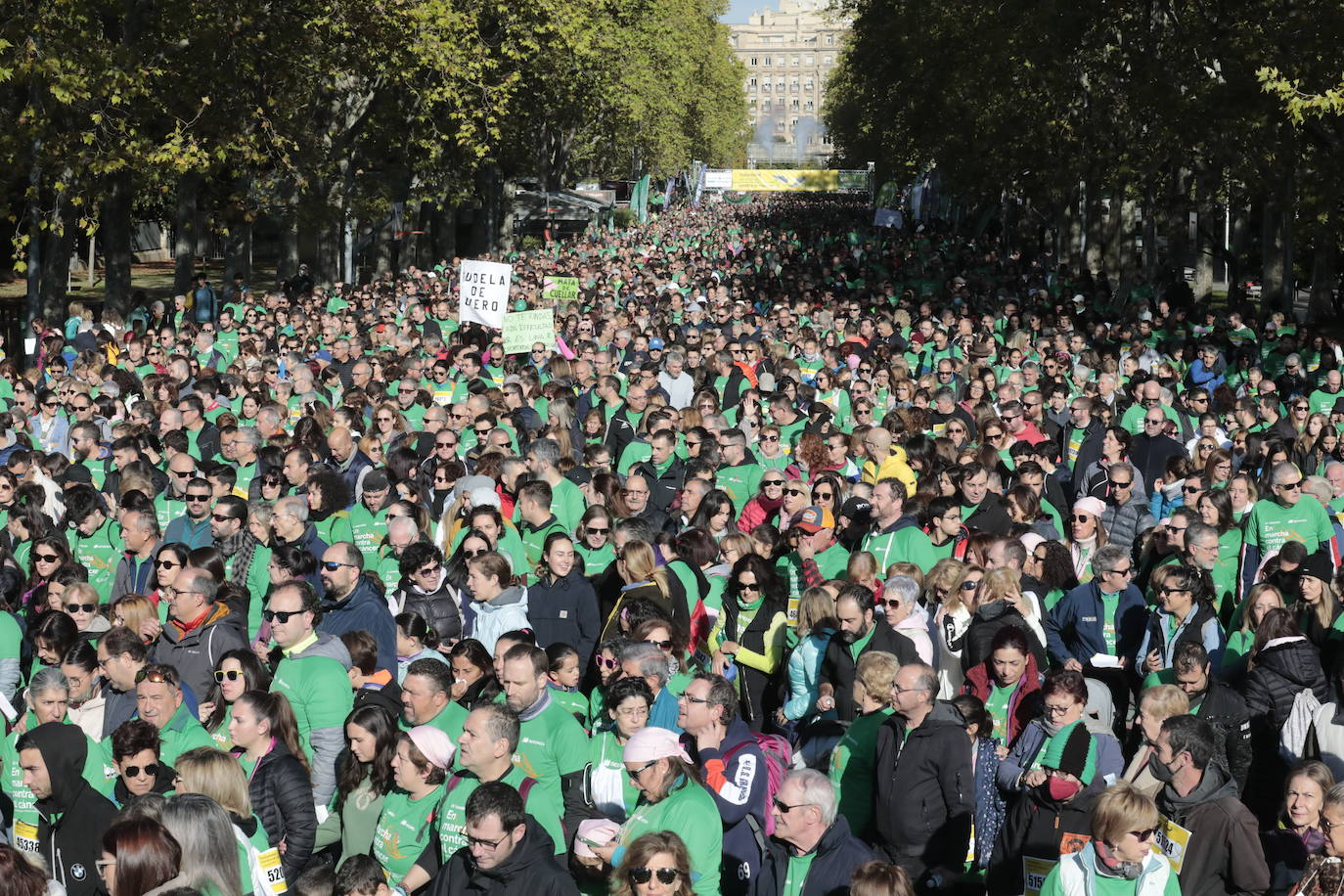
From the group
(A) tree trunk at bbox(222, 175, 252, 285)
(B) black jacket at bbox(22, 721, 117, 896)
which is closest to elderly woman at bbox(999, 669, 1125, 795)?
(B) black jacket at bbox(22, 721, 117, 896)

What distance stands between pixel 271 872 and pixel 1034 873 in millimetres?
2674

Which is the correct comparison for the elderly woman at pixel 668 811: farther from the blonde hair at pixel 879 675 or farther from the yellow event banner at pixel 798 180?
the yellow event banner at pixel 798 180

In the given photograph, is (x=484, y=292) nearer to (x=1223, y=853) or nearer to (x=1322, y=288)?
(x=1223, y=853)

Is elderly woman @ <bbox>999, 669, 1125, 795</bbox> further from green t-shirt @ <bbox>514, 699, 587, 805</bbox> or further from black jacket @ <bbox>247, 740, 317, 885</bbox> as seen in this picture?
black jacket @ <bbox>247, 740, 317, 885</bbox>

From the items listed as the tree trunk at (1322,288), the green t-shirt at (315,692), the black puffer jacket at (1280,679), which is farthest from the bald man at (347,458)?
the tree trunk at (1322,288)

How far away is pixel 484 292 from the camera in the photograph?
19.8 metres

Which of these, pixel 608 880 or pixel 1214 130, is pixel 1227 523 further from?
pixel 1214 130

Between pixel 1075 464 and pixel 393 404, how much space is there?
18.2 feet

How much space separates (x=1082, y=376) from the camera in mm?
17234

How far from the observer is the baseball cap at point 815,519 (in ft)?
32.2

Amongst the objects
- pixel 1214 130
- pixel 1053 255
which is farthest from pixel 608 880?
pixel 1053 255

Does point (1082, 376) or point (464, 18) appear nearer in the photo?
point (1082, 376)

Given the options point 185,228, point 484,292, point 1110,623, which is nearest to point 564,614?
point 1110,623

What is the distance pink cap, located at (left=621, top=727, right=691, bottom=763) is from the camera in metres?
5.82
